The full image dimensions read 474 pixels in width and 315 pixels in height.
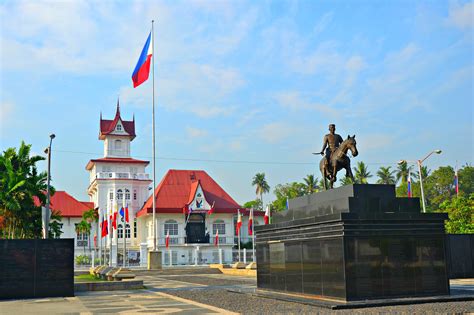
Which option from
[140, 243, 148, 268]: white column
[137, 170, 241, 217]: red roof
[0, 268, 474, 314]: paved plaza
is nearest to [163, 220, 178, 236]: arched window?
[137, 170, 241, 217]: red roof

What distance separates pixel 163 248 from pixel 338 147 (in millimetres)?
49865

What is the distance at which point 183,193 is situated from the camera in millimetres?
68562

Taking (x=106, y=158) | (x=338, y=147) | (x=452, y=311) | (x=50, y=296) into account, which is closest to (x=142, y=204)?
(x=106, y=158)

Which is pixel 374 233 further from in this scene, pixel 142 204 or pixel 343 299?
pixel 142 204

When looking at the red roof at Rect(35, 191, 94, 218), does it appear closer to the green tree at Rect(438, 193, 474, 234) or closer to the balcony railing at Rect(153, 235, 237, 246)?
the balcony railing at Rect(153, 235, 237, 246)

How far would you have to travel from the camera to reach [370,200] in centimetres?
1575

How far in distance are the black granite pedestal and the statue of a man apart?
71.1 inches

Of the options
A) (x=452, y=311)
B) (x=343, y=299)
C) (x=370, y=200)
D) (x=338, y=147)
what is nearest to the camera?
(x=452, y=311)

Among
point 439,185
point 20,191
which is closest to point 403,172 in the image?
point 439,185

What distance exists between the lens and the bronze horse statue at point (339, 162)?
667 inches

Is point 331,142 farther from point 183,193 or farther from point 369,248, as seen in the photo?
point 183,193

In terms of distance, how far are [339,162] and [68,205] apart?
2422 inches

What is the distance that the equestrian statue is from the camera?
57.4 feet

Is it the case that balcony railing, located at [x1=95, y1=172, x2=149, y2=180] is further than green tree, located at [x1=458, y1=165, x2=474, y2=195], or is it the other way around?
green tree, located at [x1=458, y1=165, x2=474, y2=195]
